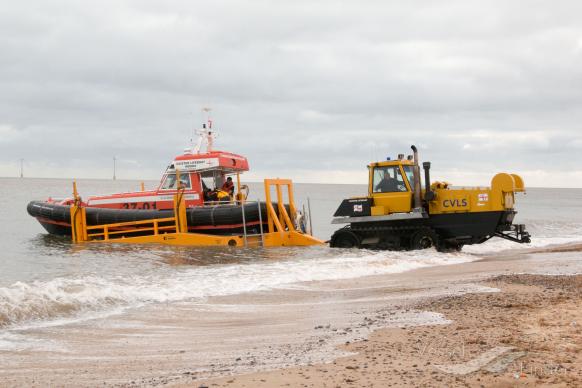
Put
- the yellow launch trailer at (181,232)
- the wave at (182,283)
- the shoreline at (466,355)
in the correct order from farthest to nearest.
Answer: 1. the yellow launch trailer at (181,232)
2. the wave at (182,283)
3. the shoreline at (466,355)

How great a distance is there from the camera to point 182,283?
10.8 meters

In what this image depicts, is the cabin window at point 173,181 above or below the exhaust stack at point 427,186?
above

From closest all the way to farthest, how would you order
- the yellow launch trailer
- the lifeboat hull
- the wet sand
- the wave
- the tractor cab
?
the wet sand → the wave → the tractor cab → the yellow launch trailer → the lifeboat hull

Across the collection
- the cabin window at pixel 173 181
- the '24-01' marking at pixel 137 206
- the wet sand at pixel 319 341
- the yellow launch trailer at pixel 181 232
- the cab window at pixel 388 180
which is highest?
the cabin window at pixel 173 181

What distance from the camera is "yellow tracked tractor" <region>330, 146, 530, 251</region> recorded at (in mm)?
15516

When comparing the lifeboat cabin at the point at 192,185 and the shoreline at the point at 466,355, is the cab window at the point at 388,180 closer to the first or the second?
the lifeboat cabin at the point at 192,185

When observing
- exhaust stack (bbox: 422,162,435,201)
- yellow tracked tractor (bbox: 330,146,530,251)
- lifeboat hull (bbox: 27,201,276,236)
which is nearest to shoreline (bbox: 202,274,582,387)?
yellow tracked tractor (bbox: 330,146,530,251)

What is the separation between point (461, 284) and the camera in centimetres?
997

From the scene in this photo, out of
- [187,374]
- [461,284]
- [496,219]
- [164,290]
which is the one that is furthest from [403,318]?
[496,219]

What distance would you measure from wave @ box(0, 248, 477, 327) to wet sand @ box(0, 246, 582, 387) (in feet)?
2.53

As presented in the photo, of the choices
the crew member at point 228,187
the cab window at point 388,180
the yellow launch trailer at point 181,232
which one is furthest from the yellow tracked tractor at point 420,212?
the crew member at point 228,187

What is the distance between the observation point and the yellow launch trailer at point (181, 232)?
1792 centimetres

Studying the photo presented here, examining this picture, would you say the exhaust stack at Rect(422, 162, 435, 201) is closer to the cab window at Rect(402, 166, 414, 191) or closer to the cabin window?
the cab window at Rect(402, 166, 414, 191)

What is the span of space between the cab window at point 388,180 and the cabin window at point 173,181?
5922 millimetres
